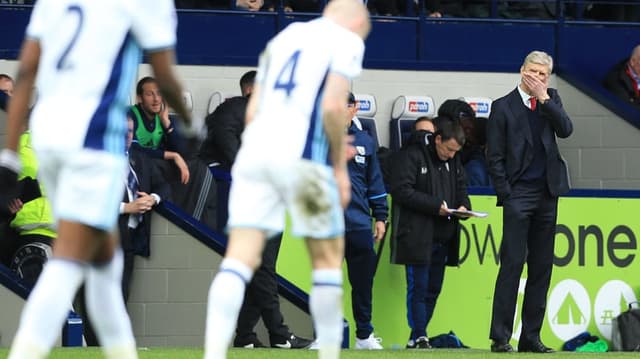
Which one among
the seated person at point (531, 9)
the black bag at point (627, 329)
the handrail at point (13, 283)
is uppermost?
the seated person at point (531, 9)

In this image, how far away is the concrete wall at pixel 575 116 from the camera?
645 inches

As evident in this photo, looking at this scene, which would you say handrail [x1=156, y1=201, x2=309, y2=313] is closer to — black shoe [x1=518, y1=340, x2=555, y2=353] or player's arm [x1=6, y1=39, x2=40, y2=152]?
black shoe [x1=518, y1=340, x2=555, y2=353]

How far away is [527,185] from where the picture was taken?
1169 cm

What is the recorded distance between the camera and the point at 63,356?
10.3 meters

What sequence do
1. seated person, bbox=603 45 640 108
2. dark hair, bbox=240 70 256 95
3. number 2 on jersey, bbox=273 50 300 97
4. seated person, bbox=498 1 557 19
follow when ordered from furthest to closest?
seated person, bbox=498 1 557 19, seated person, bbox=603 45 640 108, dark hair, bbox=240 70 256 95, number 2 on jersey, bbox=273 50 300 97

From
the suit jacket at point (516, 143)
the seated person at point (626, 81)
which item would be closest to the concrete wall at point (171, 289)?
the suit jacket at point (516, 143)

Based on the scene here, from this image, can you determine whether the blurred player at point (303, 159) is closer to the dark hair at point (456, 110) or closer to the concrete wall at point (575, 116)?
the dark hair at point (456, 110)

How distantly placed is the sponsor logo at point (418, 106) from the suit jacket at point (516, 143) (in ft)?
13.8

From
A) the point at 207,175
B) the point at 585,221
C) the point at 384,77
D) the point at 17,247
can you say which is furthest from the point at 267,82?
the point at 384,77

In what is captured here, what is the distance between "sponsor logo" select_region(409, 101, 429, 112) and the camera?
1606 cm

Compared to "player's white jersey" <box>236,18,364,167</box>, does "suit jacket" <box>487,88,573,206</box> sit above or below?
below

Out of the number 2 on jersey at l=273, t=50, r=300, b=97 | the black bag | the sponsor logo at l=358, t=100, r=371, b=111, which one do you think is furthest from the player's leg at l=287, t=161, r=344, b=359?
the sponsor logo at l=358, t=100, r=371, b=111

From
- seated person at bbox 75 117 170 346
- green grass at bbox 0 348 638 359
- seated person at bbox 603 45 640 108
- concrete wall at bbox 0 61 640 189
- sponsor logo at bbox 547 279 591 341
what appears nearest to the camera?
green grass at bbox 0 348 638 359

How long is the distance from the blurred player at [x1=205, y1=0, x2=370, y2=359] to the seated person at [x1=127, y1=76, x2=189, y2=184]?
19.3 ft
